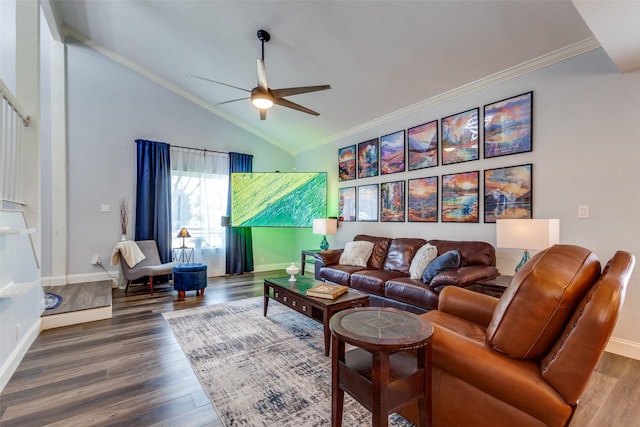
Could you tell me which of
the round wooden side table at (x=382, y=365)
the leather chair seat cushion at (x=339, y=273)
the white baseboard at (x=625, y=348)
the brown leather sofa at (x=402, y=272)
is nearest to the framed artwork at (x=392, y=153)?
the brown leather sofa at (x=402, y=272)

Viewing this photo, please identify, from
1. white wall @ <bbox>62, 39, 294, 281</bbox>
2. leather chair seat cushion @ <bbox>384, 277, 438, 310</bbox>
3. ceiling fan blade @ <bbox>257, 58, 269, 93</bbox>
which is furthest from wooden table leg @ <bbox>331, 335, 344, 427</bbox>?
white wall @ <bbox>62, 39, 294, 281</bbox>

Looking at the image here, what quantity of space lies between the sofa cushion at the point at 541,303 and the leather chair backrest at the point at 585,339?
0.06 meters

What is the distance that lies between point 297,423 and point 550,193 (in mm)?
3139

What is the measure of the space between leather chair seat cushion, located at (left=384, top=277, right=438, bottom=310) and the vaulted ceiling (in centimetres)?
246

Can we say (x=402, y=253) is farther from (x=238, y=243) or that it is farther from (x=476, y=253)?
(x=238, y=243)

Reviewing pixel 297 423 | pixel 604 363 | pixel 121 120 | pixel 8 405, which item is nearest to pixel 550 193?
pixel 604 363

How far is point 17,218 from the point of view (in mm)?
2514

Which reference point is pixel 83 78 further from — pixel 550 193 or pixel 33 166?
pixel 550 193

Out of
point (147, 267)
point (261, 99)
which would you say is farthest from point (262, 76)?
point (147, 267)

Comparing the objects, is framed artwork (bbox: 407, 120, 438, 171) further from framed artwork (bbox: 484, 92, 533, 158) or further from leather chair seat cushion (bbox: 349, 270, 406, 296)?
leather chair seat cushion (bbox: 349, 270, 406, 296)

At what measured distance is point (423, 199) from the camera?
4.13m

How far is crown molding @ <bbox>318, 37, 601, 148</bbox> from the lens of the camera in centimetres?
270

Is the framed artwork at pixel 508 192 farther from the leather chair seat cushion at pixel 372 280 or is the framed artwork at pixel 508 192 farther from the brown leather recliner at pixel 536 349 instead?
the brown leather recliner at pixel 536 349

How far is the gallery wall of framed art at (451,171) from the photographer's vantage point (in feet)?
10.5
